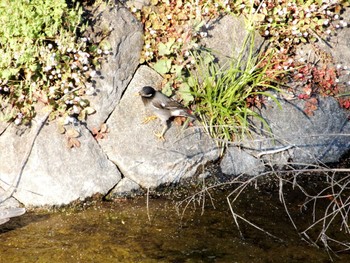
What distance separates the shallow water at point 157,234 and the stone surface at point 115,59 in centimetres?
120

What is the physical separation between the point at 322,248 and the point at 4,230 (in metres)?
3.26

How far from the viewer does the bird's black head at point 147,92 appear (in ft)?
23.0

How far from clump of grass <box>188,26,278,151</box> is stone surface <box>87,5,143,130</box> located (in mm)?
822

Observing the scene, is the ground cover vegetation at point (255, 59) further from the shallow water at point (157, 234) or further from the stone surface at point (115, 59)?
the shallow water at point (157, 234)

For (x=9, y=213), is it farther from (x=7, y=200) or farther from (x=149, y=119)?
(x=149, y=119)

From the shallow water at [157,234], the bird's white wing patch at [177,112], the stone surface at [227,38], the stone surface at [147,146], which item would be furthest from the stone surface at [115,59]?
the shallow water at [157,234]

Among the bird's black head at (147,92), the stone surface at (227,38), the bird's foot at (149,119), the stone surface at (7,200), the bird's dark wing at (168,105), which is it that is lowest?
the stone surface at (7,200)

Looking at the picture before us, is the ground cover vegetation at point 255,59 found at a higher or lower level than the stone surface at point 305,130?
higher

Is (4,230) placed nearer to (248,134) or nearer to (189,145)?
(189,145)

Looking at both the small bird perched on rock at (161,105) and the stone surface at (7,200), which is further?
the small bird perched on rock at (161,105)

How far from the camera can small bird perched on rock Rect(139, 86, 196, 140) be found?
7.00 metres

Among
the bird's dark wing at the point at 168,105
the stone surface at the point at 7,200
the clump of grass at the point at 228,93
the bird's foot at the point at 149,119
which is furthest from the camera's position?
the clump of grass at the point at 228,93

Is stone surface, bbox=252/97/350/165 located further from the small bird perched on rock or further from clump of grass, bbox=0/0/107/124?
clump of grass, bbox=0/0/107/124

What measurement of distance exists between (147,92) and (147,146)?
0.67 m
